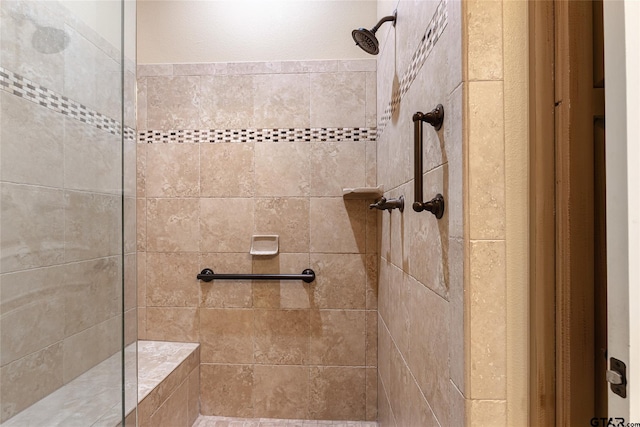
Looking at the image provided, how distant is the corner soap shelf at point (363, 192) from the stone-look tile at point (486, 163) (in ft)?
3.47

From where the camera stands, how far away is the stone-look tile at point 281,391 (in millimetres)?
1996

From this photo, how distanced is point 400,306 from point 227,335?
3.73 feet

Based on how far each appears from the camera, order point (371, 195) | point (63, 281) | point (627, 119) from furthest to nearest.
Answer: point (371, 195)
point (63, 281)
point (627, 119)

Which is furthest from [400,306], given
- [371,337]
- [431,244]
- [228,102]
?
[228,102]

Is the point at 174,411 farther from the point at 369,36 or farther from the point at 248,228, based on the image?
the point at 369,36

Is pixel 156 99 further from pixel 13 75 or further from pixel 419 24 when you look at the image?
pixel 419 24

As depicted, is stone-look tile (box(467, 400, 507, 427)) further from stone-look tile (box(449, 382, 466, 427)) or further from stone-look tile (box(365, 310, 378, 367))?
stone-look tile (box(365, 310, 378, 367))

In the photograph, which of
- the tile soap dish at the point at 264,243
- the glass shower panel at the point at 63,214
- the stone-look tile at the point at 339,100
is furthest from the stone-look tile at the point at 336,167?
the glass shower panel at the point at 63,214

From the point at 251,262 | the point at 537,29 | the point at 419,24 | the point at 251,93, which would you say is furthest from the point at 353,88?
the point at 537,29

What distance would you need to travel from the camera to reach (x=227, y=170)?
79.7 inches

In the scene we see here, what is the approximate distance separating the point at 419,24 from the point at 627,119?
0.72 metres

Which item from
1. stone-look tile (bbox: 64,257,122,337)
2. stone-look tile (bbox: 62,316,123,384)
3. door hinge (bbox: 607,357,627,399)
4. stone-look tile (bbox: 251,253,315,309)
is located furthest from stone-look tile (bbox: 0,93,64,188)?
door hinge (bbox: 607,357,627,399)

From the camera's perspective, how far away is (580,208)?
0.62m

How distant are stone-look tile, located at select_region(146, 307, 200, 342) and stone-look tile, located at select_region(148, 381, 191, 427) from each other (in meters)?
0.27
